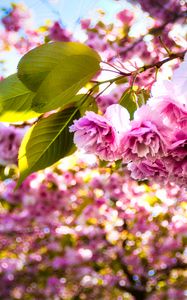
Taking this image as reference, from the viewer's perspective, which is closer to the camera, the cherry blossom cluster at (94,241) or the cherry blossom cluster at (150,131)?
the cherry blossom cluster at (150,131)

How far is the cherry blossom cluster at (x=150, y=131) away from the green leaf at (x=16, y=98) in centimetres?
18

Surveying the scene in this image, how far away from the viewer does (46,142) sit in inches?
28.9

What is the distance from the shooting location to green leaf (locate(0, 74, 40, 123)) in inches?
29.3

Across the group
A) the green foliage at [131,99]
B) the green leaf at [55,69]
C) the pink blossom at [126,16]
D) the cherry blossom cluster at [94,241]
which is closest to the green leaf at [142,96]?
the green foliage at [131,99]

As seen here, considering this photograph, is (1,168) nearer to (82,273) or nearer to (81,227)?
(81,227)

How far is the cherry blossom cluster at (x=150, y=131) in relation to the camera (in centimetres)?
53

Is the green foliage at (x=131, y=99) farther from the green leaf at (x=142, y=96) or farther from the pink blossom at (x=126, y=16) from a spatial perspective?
the pink blossom at (x=126, y=16)

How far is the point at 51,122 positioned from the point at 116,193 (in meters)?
4.16

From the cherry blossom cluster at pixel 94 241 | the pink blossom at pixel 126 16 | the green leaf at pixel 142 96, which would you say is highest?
the green leaf at pixel 142 96

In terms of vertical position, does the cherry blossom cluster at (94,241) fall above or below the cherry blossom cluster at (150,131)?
below

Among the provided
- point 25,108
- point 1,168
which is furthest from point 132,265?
point 25,108

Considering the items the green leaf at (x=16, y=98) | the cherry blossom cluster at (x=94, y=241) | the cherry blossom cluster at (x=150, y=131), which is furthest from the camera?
the cherry blossom cluster at (x=94, y=241)

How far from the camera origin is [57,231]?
5637 mm

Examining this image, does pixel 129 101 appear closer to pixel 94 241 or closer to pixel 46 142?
pixel 46 142
